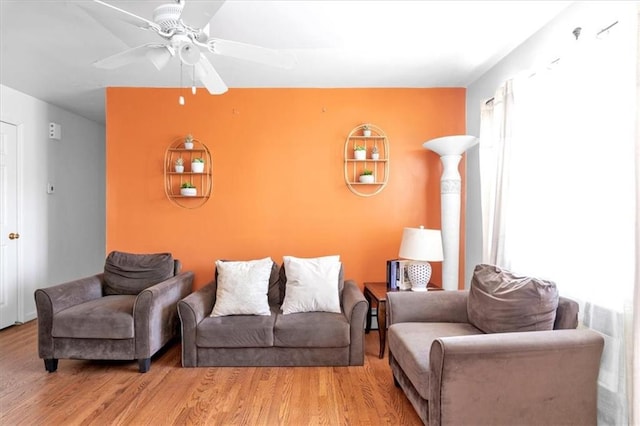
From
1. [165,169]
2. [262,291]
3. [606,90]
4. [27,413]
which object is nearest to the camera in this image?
[606,90]

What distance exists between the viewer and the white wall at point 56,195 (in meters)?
4.10

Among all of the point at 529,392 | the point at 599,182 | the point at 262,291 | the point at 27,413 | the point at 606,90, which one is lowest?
the point at 27,413

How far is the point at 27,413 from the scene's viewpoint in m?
2.29

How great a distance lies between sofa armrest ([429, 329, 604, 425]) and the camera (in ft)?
5.89

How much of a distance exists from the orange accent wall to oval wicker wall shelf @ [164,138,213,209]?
0.07 metres

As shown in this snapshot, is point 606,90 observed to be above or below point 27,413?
above

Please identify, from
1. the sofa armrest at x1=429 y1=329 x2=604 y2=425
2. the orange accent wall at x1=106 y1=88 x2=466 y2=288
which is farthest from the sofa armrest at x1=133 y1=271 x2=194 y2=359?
the sofa armrest at x1=429 y1=329 x2=604 y2=425

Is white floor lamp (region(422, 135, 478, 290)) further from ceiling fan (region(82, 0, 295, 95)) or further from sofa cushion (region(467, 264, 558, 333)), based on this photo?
ceiling fan (region(82, 0, 295, 95))

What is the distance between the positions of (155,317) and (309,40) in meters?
2.45

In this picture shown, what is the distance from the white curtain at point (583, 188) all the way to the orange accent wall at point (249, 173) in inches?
50.0

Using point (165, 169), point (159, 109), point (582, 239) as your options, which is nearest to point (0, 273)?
point (165, 169)

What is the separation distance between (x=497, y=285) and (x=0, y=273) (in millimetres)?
4715

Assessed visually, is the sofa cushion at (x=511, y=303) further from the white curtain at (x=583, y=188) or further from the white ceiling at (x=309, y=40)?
the white ceiling at (x=309, y=40)

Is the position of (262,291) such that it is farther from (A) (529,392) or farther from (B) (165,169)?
(A) (529,392)
